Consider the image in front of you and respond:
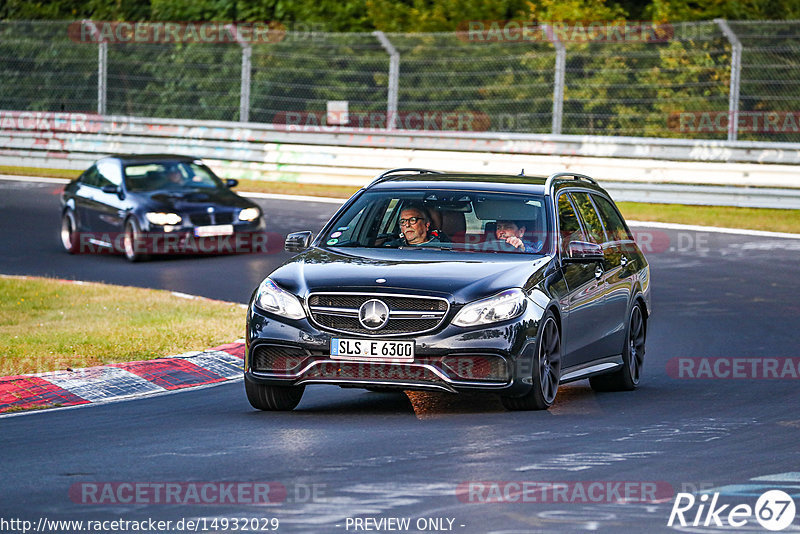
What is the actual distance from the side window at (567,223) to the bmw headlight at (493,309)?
1.20 m

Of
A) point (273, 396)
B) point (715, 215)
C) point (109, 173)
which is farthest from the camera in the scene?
point (715, 215)

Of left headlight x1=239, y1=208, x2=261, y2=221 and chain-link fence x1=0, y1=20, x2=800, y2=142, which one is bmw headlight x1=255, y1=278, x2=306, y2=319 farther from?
chain-link fence x1=0, y1=20, x2=800, y2=142

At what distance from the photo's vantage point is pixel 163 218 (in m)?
21.2

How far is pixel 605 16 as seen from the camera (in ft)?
115

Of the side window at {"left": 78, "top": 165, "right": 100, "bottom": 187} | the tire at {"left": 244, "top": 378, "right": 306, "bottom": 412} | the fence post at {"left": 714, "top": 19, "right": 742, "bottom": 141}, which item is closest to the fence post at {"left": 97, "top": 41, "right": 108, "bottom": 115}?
the side window at {"left": 78, "top": 165, "right": 100, "bottom": 187}

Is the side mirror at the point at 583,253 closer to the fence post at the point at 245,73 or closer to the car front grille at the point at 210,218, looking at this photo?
the car front grille at the point at 210,218

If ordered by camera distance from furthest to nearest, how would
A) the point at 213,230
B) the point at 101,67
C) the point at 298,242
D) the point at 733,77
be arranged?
1. the point at 101,67
2. the point at 733,77
3. the point at 213,230
4. the point at 298,242

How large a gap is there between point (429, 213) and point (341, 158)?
18711 mm

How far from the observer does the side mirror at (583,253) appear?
10.5 m

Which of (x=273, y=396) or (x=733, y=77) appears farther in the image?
(x=733, y=77)

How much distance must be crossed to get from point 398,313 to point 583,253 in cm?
166

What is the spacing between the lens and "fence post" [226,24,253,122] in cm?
3048

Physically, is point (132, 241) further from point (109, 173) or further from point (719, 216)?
point (719, 216)

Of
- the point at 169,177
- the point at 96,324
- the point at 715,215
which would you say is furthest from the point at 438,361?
the point at 715,215
